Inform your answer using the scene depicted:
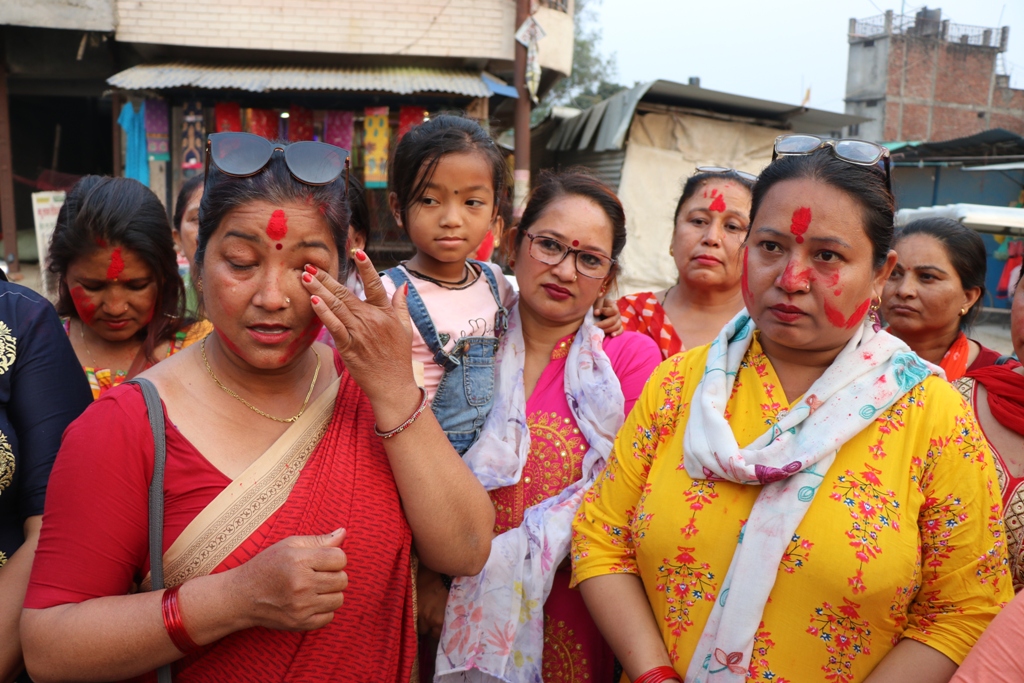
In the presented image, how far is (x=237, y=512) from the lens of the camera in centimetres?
166

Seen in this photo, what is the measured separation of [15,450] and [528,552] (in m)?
1.37

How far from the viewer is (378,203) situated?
10.8 m

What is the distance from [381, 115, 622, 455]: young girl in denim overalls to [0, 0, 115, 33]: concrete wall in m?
9.64

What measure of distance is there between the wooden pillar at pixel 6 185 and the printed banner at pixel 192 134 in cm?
263

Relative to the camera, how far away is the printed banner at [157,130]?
10188 mm

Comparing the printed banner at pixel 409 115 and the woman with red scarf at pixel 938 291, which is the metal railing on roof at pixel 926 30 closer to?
the printed banner at pixel 409 115

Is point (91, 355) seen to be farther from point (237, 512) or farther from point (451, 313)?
point (237, 512)

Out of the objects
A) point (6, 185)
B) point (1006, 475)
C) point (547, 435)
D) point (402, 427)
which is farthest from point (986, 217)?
point (6, 185)

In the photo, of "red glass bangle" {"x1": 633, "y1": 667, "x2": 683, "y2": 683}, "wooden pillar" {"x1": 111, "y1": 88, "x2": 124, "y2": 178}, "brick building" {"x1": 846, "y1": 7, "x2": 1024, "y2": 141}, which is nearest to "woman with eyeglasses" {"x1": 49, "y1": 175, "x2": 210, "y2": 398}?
"red glass bangle" {"x1": 633, "y1": 667, "x2": 683, "y2": 683}

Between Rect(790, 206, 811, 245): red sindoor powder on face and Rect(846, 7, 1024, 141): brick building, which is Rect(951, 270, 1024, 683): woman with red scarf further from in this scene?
Rect(846, 7, 1024, 141): brick building

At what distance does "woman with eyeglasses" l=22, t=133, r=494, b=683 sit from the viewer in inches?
59.9

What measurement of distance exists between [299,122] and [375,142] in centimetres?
116

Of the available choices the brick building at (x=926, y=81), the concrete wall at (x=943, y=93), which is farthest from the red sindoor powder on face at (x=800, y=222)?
the concrete wall at (x=943, y=93)

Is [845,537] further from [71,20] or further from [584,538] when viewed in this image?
[71,20]
